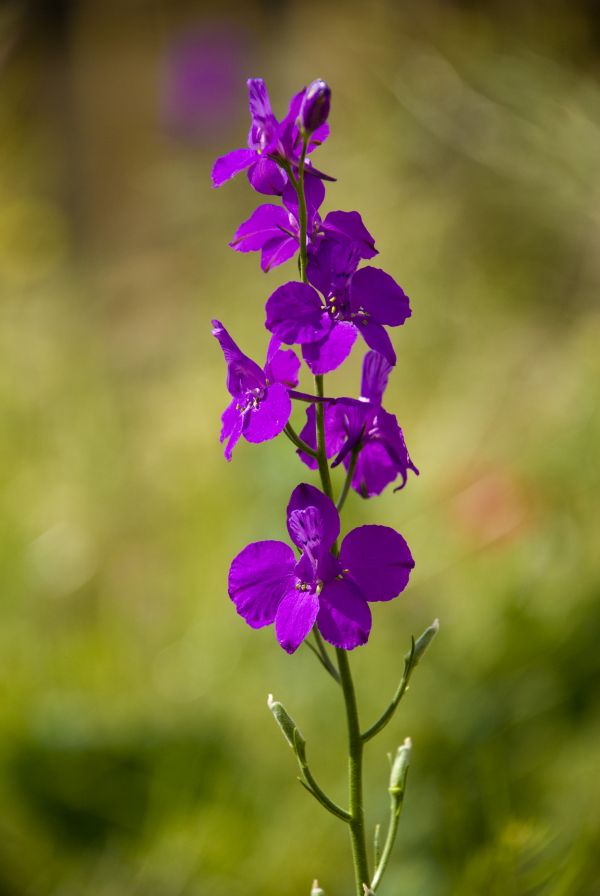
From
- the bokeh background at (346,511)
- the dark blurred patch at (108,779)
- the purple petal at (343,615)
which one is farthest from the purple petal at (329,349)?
the dark blurred patch at (108,779)

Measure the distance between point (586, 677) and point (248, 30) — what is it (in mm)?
2744

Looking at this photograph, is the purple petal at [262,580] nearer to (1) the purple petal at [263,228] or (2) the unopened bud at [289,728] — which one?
(2) the unopened bud at [289,728]

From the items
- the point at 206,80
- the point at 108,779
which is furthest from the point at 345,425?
the point at 206,80

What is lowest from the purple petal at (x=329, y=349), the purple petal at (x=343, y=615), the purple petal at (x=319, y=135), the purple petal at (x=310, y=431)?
the purple petal at (x=343, y=615)

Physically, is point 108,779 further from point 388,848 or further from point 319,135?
point 319,135

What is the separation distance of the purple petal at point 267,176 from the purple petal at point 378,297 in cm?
6

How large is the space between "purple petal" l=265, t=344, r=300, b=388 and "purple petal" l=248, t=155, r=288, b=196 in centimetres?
8

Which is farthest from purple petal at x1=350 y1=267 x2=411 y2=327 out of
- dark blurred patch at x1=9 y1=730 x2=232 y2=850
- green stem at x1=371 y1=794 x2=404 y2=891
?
dark blurred patch at x1=9 y1=730 x2=232 y2=850

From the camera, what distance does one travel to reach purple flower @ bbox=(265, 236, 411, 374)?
43 centimetres

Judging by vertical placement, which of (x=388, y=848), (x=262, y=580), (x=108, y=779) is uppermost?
(x=108, y=779)

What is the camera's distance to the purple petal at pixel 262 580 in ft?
1.46

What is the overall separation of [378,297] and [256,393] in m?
0.07

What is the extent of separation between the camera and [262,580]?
0.45 m

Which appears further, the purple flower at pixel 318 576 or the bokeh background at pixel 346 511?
the bokeh background at pixel 346 511
